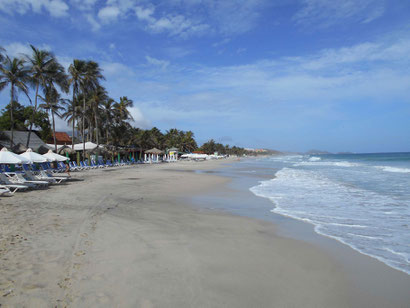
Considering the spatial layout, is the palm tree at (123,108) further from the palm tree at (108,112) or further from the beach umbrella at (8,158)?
the beach umbrella at (8,158)

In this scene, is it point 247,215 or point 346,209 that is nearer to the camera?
point 247,215

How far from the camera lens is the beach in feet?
9.98

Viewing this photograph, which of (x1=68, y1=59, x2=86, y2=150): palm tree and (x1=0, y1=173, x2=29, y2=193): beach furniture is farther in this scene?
(x1=68, y1=59, x2=86, y2=150): palm tree

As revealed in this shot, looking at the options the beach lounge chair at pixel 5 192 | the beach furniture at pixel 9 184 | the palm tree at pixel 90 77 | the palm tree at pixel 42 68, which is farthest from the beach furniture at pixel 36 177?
the palm tree at pixel 90 77

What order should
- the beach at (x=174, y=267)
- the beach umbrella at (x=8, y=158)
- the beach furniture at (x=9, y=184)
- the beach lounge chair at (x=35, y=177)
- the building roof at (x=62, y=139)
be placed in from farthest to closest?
1. the building roof at (x=62, y=139)
2. the beach lounge chair at (x=35, y=177)
3. the beach umbrella at (x=8, y=158)
4. the beach furniture at (x=9, y=184)
5. the beach at (x=174, y=267)


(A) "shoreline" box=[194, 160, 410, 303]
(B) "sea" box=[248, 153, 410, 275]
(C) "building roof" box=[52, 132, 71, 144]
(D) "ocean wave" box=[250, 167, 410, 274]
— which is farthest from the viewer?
(C) "building roof" box=[52, 132, 71, 144]

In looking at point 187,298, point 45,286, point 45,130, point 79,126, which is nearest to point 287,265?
point 187,298

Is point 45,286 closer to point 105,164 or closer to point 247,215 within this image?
point 247,215

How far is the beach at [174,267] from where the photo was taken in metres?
3.04

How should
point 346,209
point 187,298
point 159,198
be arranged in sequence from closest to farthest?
point 187,298 → point 346,209 → point 159,198

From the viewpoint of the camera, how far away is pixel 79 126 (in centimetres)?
4272

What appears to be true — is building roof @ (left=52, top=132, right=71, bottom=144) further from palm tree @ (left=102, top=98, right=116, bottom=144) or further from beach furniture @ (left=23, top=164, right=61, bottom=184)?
beach furniture @ (left=23, top=164, right=61, bottom=184)

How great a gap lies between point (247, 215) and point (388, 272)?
388cm

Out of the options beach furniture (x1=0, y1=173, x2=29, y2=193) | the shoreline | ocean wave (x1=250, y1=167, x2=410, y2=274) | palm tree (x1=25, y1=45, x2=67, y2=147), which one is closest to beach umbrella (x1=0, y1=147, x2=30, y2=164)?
beach furniture (x1=0, y1=173, x2=29, y2=193)
